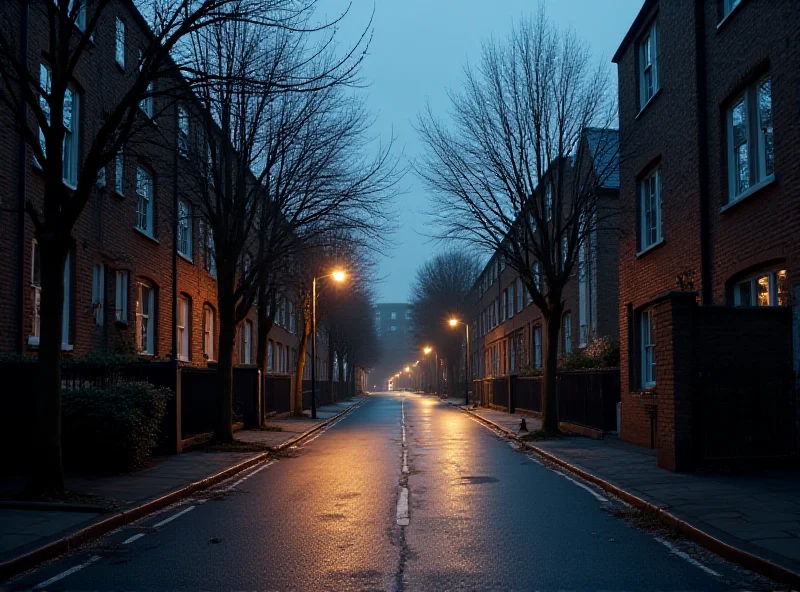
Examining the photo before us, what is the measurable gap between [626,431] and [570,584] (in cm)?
1295

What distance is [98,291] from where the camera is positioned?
1956 centimetres

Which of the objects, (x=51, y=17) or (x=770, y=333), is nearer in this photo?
(x=51, y=17)

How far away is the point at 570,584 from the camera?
20.3 feet

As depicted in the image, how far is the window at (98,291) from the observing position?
754 inches

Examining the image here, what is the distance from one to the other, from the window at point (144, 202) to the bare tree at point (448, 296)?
46.1 m

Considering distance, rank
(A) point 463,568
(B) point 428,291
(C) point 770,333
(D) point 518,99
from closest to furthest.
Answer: (A) point 463,568 < (C) point 770,333 < (D) point 518,99 < (B) point 428,291

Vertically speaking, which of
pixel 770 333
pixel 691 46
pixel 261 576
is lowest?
pixel 261 576

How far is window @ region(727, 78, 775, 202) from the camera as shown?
13242 mm

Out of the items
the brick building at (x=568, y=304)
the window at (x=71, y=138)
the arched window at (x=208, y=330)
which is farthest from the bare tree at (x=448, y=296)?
the window at (x=71, y=138)

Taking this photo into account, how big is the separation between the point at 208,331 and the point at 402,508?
2081 cm

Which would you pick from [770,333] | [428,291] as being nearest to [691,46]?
[770,333]

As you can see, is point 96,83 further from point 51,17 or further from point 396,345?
point 396,345

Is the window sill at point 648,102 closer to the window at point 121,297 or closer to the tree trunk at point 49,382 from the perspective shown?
the tree trunk at point 49,382

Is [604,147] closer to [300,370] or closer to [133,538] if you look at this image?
[133,538]
